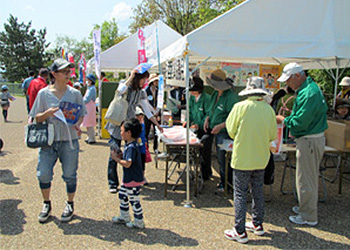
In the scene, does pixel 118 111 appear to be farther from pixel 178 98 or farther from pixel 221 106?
pixel 178 98

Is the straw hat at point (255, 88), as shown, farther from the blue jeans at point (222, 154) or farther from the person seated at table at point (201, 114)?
the person seated at table at point (201, 114)

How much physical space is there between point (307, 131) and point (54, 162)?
3065 mm

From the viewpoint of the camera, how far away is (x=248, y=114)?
304 centimetres

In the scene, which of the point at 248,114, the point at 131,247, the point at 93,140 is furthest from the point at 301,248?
the point at 93,140

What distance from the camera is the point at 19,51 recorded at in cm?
4412

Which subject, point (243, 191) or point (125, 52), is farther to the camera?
point (125, 52)

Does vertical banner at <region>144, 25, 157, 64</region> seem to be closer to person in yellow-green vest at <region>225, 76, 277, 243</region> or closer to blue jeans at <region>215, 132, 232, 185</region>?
blue jeans at <region>215, 132, 232, 185</region>

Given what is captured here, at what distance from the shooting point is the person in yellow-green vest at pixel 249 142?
3.04m

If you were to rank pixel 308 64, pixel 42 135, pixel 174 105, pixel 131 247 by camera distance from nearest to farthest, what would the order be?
pixel 131 247, pixel 42 135, pixel 174 105, pixel 308 64

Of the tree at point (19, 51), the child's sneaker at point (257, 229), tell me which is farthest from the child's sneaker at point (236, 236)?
the tree at point (19, 51)

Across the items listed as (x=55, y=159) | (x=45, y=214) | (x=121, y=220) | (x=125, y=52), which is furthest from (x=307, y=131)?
(x=125, y=52)

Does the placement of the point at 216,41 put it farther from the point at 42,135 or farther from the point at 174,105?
the point at 174,105

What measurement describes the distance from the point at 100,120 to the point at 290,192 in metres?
6.27

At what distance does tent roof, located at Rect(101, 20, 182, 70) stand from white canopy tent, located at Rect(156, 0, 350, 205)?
27.1 ft
